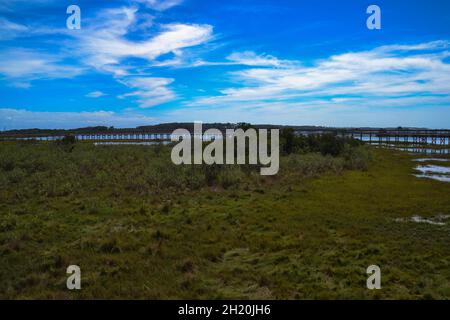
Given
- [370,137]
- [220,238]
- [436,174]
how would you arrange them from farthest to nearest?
[370,137], [436,174], [220,238]

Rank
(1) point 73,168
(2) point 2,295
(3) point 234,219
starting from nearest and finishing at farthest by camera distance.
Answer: (2) point 2,295 → (3) point 234,219 → (1) point 73,168

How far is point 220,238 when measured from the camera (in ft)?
36.5

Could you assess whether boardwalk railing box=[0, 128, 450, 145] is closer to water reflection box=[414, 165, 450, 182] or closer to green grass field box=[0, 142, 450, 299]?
water reflection box=[414, 165, 450, 182]

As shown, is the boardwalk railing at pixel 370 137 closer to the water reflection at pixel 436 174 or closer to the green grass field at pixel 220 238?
the water reflection at pixel 436 174

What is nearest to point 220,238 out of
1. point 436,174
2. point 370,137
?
point 436,174

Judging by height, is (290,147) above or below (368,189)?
above

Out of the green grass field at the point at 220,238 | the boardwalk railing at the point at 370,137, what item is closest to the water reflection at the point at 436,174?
the green grass field at the point at 220,238

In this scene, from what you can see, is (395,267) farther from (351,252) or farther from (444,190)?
(444,190)

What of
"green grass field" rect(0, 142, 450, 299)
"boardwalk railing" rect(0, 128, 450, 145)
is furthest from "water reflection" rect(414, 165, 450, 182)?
"boardwalk railing" rect(0, 128, 450, 145)

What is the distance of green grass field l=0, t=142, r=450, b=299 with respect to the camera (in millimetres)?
7691

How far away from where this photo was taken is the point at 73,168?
26.7 meters

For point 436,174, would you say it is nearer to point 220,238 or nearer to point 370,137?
point 220,238

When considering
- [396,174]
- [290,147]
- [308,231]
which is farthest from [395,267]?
[290,147]
